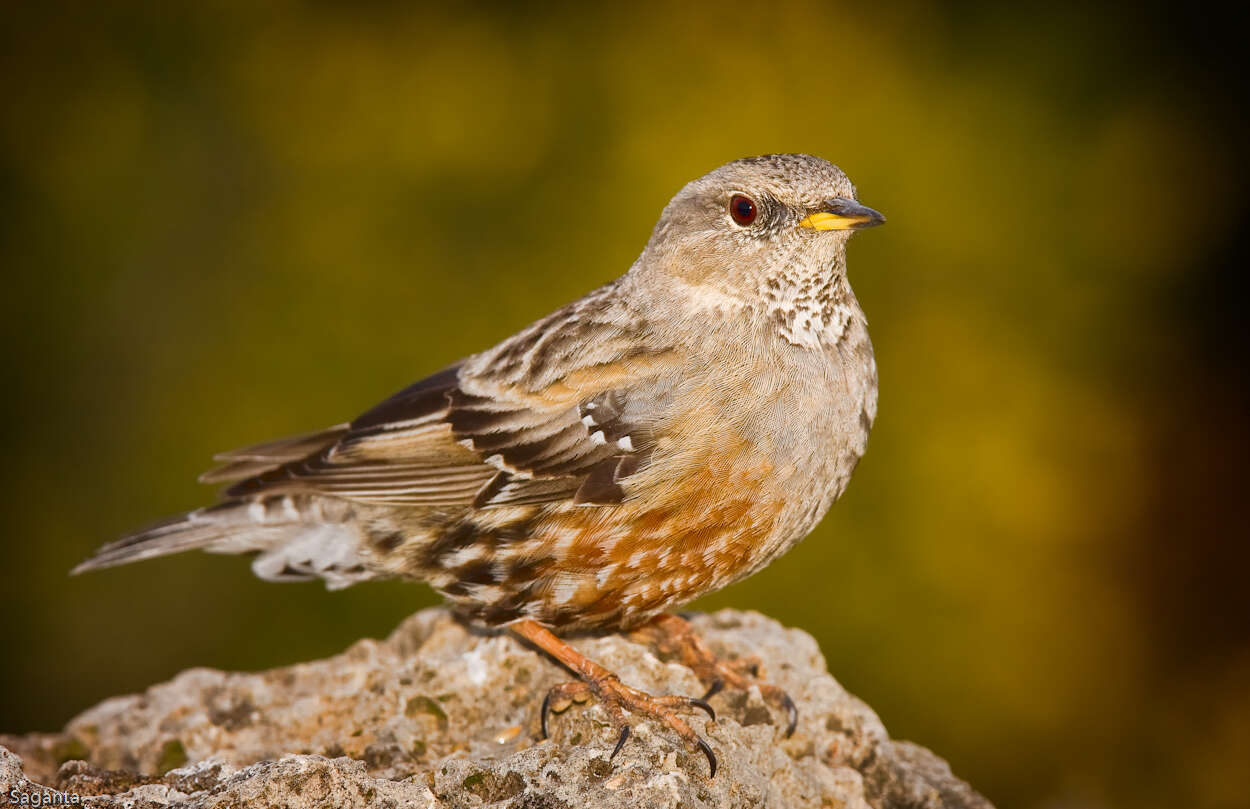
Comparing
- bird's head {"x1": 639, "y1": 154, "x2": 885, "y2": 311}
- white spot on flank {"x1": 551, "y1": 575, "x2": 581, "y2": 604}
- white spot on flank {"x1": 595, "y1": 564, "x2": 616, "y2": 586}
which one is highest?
bird's head {"x1": 639, "y1": 154, "x2": 885, "y2": 311}

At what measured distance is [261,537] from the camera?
570 cm

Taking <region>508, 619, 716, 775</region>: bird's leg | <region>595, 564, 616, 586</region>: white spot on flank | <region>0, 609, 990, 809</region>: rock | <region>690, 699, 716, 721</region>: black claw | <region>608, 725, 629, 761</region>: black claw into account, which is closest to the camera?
<region>0, 609, 990, 809</region>: rock

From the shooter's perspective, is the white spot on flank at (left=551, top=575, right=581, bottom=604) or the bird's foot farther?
the white spot on flank at (left=551, top=575, right=581, bottom=604)

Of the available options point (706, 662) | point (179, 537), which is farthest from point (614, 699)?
point (179, 537)

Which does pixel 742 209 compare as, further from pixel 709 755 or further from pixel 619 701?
pixel 709 755

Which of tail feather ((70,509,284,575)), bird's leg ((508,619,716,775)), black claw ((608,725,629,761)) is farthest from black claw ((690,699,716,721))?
tail feather ((70,509,284,575))

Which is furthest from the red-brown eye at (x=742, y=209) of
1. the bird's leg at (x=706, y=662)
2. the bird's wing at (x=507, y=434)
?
the bird's leg at (x=706, y=662)

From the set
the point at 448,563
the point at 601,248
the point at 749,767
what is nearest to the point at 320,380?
the point at 601,248

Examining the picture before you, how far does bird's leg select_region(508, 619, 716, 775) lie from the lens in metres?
4.47

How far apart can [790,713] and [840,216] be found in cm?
194

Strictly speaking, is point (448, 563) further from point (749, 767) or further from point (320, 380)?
point (320, 380)

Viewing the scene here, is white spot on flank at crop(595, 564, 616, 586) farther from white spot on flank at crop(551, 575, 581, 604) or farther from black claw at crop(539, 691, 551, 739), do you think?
black claw at crop(539, 691, 551, 739)

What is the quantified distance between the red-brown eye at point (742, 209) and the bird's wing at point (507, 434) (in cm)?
62

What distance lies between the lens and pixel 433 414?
17.5ft
